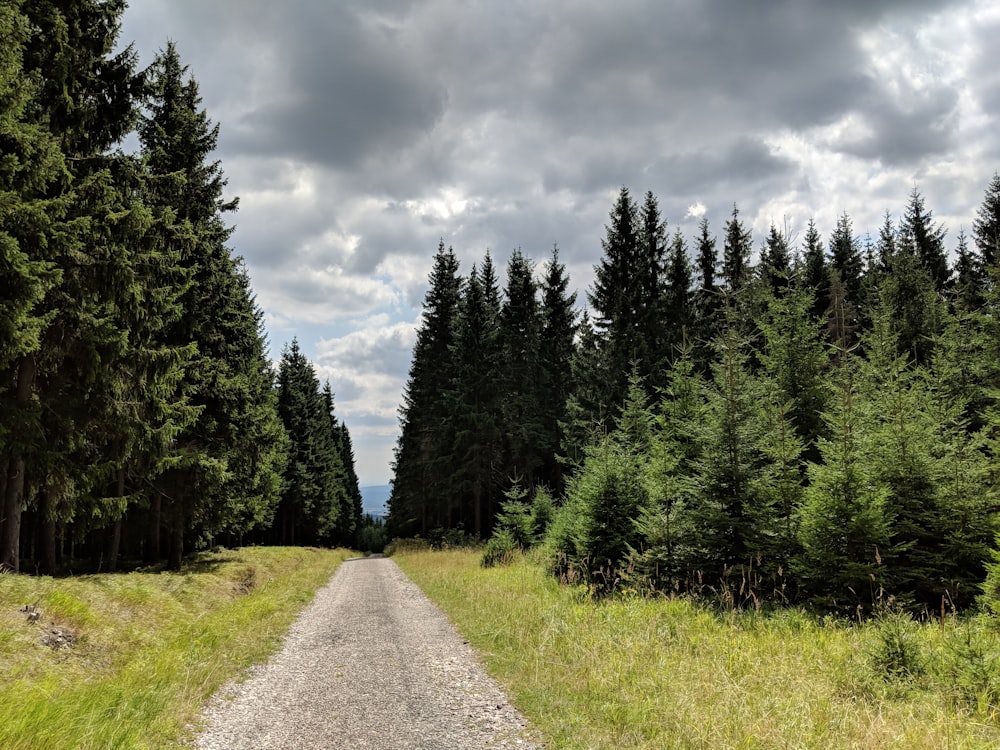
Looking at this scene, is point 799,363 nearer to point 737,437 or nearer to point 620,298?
point 737,437

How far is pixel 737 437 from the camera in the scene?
38.4ft

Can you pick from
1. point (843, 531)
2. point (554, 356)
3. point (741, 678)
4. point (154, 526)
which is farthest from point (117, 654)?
point (554, 356)

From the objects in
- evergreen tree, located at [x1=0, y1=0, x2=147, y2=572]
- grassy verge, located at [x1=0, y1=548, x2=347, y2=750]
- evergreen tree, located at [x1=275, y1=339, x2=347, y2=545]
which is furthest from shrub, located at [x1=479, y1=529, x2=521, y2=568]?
evergreen tree, located at [x1=275, y1=339, x2=347, y2=545]

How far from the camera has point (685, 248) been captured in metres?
30.9

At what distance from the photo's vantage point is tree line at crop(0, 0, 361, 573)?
994 centimetres

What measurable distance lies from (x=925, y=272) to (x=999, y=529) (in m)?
32.7

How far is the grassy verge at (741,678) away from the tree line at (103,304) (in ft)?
33.4

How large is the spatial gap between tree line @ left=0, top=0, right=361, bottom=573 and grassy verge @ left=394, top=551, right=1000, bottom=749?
10.2 meters

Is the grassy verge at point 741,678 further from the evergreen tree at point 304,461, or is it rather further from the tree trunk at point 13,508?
the evergreen tree at point 304,461

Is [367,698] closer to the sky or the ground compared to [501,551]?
closer to the sky

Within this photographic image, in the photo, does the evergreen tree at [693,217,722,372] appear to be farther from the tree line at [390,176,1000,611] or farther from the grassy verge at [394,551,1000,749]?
the grassy verge at [394,551,1000,749]

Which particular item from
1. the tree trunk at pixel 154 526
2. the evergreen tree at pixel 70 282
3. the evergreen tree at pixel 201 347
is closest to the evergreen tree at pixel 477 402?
the evergreen tree at pixel 201 347

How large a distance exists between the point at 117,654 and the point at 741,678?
8.93 meters

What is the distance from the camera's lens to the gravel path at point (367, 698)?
520 cm
